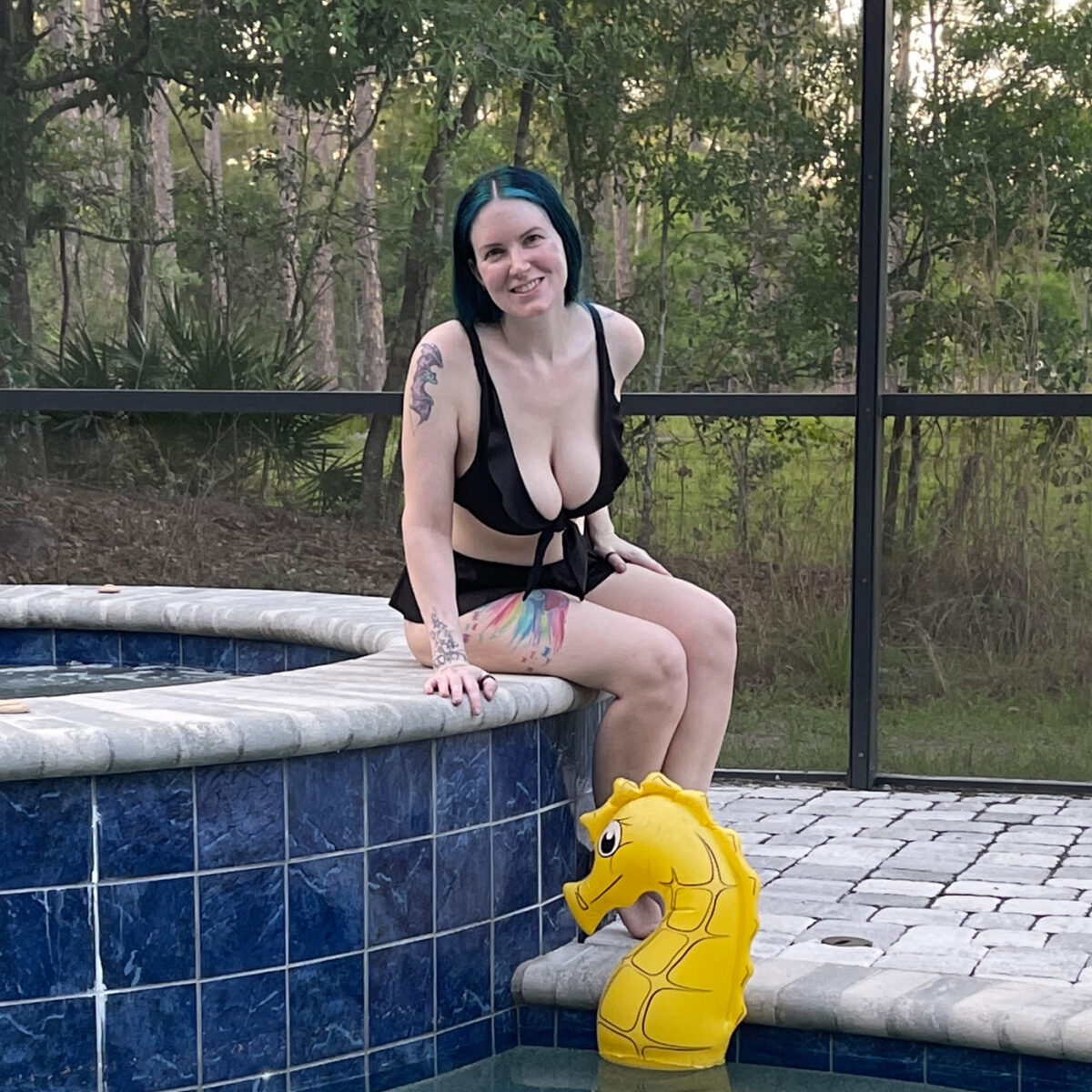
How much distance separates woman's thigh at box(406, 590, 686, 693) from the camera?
307cm

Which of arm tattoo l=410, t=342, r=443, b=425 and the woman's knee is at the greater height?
arm tattoo l=410, t=342, r=443, b=425

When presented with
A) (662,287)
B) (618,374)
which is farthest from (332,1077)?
(662,287)


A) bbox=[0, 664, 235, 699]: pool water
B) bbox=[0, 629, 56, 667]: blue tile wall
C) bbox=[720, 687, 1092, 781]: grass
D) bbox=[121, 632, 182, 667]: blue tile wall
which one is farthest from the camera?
bbox=[720, 687, 1092, 781]: grass

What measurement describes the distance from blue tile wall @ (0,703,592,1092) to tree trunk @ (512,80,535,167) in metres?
3.71

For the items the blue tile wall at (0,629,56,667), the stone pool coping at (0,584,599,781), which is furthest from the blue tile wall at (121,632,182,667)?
the stone pool coping at (0,584,599,781)

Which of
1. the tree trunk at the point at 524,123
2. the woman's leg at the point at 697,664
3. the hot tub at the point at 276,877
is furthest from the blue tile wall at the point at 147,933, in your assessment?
the tree trunk at the point at 524,123

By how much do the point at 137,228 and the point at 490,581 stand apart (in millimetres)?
3936

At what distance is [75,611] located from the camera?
14.8 ft

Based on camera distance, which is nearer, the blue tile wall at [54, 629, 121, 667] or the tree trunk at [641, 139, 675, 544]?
the blue tile wall at [54, 629, 121, 667]

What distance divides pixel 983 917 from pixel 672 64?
372cm

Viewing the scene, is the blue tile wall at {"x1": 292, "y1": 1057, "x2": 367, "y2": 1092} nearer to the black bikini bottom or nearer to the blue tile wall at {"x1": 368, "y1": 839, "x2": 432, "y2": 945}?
the blue tile wall at {"x1": 368, "y1": 839, "x2": 432, "y2": 945}

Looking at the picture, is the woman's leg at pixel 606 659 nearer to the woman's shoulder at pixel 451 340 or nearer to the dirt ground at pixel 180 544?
the woman's shoulder at pixel 451 340

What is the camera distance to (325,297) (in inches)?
258

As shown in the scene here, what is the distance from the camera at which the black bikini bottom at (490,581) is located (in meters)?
3.20
